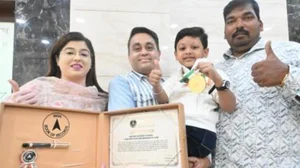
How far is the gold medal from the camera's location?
37.7 inches

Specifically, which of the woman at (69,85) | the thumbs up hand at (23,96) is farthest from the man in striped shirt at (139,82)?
the thumbs up hand at (23,96)

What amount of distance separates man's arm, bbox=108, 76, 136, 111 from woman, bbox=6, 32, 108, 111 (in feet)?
0.40

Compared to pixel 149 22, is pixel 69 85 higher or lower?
lower

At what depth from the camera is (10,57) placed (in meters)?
1.63

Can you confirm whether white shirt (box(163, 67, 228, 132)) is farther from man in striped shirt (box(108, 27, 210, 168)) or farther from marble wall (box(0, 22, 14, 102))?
marble wall (box(0, 22, 14, 102))

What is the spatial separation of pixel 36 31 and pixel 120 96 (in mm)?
786

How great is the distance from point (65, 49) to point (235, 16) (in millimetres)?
670

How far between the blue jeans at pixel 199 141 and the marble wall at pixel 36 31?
0.92m

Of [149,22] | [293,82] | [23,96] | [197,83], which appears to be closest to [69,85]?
[23,96]

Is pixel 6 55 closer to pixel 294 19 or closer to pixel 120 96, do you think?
pixel 120 96

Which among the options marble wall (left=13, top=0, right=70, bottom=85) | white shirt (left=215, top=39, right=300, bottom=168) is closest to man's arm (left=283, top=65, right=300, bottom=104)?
white shirt (left=215, top=39, right=300, bottom=168)

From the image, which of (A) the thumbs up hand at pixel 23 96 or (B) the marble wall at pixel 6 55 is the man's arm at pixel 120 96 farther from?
(B) the marble wall at pixel 6 55

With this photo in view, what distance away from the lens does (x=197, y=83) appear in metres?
0.97

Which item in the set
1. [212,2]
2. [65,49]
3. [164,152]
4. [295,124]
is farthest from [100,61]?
[295,124]
